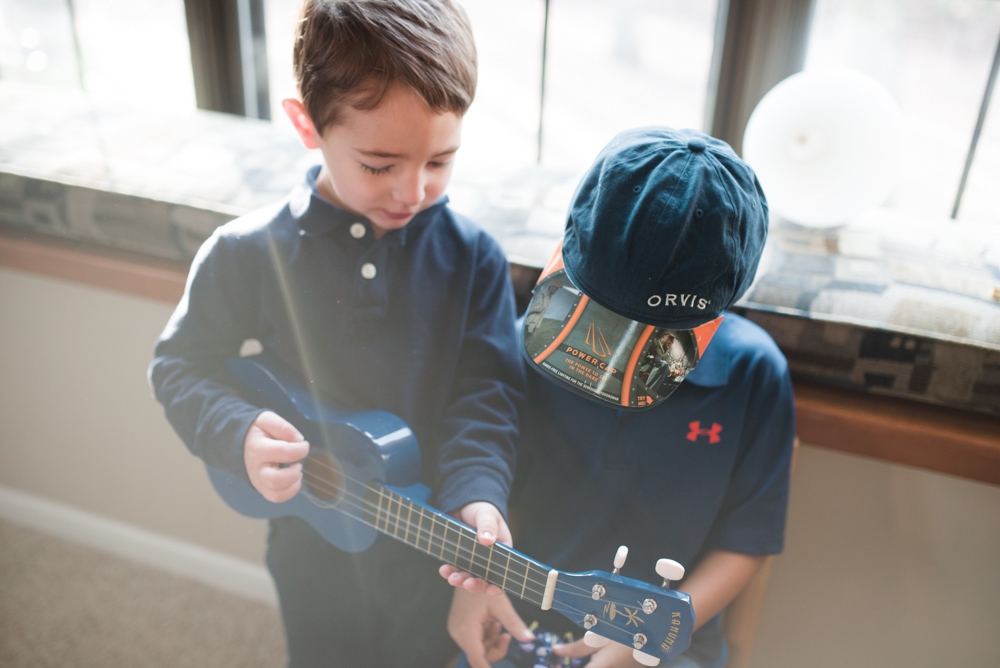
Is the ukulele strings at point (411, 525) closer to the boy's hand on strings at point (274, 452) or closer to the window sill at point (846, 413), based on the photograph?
the boy's hand on strings at point (274, 452)

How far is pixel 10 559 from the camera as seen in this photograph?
0.79m

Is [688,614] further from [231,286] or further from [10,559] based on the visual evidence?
[10,559]

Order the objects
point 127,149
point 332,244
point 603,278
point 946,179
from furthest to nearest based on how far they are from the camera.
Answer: point 946,179
point 127,149
point 332,244
point 603,278

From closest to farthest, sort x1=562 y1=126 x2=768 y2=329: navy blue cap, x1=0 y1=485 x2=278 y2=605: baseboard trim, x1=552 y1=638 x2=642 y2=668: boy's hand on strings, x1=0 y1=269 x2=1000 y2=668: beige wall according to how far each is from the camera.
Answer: x1=562 y1=126 x2=768 y2=329: navy blue cap, x1=552 y1=638 x2=642 y2=668: boy's hand on strings, x1=0 y1=269 x2=1000 y2=668: beige wall, x1=0 y1=485 x2=278 y2=605: baseboard trim

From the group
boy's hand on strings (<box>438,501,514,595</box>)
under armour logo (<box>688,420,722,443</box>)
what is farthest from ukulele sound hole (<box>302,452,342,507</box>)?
under armour logo (<box>688,420,722,443</box>)

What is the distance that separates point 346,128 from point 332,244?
0.12m

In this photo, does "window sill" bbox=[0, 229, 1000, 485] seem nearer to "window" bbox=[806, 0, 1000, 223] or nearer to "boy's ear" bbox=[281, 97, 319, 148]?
"boy's ear" bbox=[281, 97, 319, 148]

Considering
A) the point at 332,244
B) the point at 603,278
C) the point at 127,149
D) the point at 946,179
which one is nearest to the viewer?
the point at 603,278

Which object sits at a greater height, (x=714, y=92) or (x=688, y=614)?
(x=714, y=92)

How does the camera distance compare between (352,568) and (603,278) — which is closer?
(603,278)

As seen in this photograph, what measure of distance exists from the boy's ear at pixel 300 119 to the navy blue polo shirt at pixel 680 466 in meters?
0.32

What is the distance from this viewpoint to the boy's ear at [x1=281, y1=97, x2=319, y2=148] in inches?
22.6

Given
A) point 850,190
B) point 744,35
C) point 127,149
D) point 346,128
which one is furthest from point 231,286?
point 744,35

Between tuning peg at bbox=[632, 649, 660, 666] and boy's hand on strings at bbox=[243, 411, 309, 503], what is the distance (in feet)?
1.18
